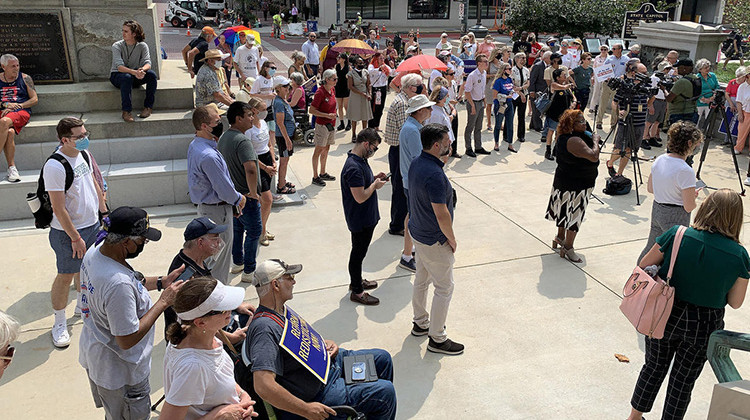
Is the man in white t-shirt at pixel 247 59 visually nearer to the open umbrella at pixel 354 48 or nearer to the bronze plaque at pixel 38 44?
the open umbrella at pixel 354 48

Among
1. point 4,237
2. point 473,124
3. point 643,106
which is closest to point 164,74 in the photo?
point 4,237

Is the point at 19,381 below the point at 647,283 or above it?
below

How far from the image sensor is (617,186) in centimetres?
920

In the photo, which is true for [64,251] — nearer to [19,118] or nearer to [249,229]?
[249,229]

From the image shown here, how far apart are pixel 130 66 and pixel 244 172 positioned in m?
3.73

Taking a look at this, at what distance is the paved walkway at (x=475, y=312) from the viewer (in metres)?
4.53

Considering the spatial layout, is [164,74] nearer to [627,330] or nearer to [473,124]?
[473,124]

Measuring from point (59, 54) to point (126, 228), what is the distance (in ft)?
22.7

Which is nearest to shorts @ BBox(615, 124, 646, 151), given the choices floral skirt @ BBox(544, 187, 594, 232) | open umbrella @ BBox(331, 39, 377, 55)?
floral skirt @ BBox(544, 187, 594, 232)

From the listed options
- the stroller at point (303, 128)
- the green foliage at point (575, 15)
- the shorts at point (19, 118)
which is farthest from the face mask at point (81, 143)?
the green foliage at point (575, 15)

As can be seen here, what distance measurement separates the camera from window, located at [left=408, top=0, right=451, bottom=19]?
41.8 m

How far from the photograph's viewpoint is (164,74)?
10.2 meters

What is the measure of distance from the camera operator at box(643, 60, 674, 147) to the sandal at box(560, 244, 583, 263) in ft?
19.8

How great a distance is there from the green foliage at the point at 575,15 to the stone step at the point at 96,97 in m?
18.4
